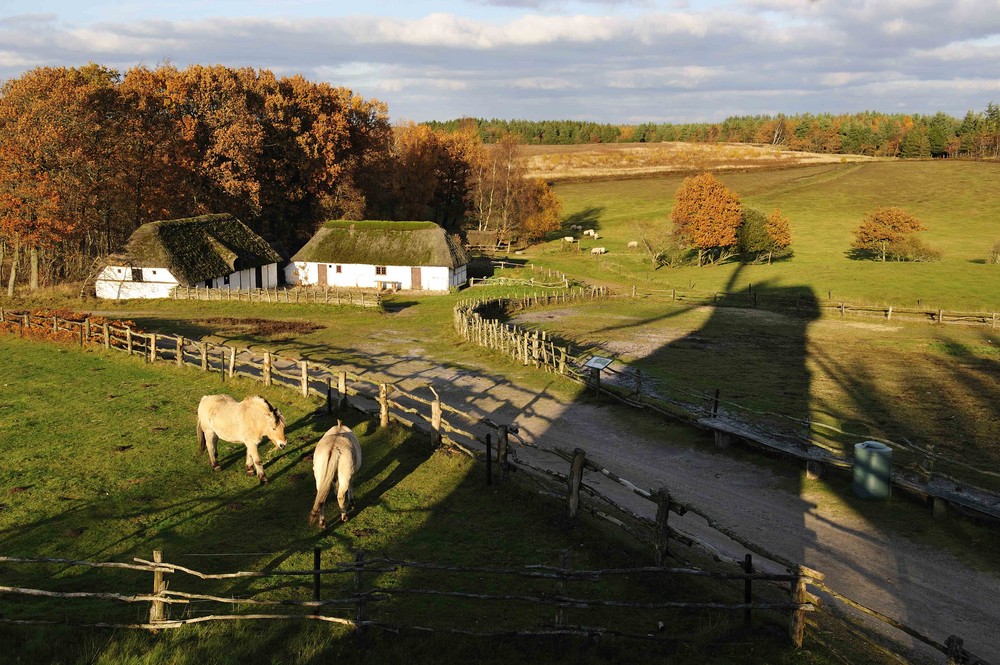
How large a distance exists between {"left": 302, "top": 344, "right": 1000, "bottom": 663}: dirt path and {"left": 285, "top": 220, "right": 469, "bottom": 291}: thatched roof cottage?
32.6m

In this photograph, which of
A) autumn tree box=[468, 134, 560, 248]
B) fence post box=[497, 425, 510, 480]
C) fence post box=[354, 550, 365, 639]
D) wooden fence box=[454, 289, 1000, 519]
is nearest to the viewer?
fence post box=[354, 550, 365, 639]

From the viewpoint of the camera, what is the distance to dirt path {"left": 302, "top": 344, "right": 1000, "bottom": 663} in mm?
11047

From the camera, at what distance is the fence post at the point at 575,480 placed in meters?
12.8

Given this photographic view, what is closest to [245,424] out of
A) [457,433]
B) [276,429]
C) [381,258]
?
[276,429]

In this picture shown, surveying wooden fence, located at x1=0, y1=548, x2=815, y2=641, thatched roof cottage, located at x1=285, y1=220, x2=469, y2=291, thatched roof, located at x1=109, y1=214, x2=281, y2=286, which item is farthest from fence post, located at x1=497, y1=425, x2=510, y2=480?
thatched roof cottage, located at x1=285, y1=220, x2=469, y2=291

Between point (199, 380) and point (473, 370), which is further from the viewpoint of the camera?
point (473, 370)

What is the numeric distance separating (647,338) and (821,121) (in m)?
185

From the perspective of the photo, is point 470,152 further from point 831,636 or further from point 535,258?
point 831,636

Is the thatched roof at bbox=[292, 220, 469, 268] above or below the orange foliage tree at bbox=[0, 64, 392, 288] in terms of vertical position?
below

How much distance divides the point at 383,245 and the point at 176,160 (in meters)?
16.4

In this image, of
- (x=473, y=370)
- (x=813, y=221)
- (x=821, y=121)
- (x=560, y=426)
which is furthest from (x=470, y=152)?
(x=821, y=121)

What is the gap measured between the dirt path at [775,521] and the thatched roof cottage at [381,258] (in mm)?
32624

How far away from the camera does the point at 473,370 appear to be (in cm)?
2805

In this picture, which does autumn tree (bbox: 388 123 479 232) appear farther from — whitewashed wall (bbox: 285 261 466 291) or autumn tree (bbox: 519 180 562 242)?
whitewashed wall (bbox: 285 261 466 291)
